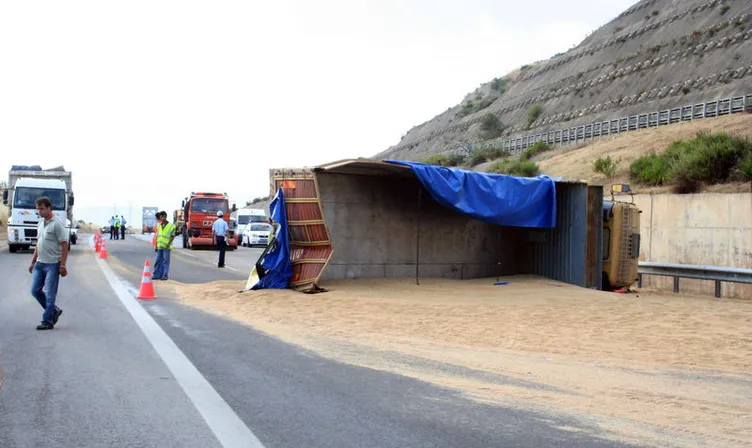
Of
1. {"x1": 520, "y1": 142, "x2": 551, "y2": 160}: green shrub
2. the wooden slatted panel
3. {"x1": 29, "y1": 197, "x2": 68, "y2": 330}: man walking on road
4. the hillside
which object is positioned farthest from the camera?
the hillside

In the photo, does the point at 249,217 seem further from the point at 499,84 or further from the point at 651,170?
the point at 499,84

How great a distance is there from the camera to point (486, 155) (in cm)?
6156

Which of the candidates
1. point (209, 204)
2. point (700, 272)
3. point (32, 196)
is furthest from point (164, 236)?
point (209, 204)

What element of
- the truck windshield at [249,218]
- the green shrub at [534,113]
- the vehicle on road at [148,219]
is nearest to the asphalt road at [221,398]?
the truck windshield at [249,218]

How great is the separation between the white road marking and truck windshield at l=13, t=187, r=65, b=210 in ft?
68.8

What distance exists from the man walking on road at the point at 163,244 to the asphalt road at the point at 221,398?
816 cm

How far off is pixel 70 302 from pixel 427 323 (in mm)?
6949

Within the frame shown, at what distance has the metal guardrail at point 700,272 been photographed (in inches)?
680

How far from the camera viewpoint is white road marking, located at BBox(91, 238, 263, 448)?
550 centimetres

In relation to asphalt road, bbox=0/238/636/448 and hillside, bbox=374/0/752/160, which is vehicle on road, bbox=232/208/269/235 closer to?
hillside, bbox=374/0/752/160

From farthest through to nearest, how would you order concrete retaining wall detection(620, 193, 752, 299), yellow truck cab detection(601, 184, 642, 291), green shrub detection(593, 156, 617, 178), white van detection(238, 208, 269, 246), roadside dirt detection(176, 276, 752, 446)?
white van detection(238, 208, 269, 246) < green shrub detection(593, 156, 617, 178) < concrete retaining wall detection(620, 193, 752, 299) < yellow truck cab detection(601, 184, 642, 291) < roadside dirt detection(176, 276, 752, 446)

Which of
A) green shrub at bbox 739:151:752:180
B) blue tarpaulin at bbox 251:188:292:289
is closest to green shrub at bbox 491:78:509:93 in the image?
green shrub at bbox 739:151:752:180

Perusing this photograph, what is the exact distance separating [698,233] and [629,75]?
56366mm

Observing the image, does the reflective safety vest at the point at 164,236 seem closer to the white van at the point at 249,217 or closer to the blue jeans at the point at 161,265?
the blue jeans at the point at 161,265
